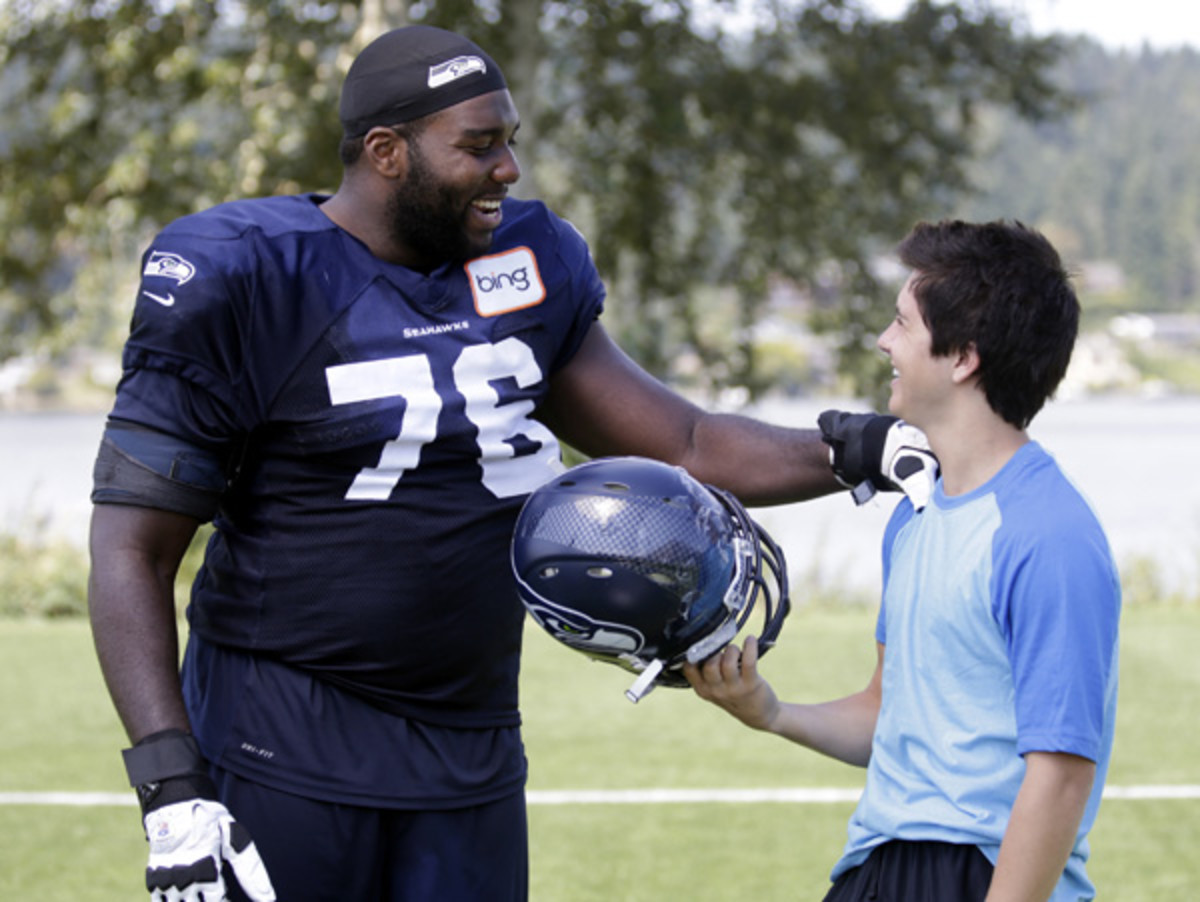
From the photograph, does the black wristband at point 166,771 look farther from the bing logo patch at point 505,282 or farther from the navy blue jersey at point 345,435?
the bing logo patch at point 505,282

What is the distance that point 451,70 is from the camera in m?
3.22

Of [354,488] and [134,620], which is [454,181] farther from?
[134,620]

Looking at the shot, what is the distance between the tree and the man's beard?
12.1 m

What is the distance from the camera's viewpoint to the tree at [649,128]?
15516mm

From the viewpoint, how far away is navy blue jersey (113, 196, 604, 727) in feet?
9.89

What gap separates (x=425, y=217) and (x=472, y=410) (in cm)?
40

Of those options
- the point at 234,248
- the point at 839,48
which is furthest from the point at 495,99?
the point at 839,48

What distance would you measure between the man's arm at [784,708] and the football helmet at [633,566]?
0.14 ft

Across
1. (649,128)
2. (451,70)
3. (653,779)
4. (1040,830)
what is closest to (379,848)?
(1040,830)

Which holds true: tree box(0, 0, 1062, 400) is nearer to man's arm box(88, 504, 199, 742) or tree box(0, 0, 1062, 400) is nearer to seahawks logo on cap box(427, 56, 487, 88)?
seahawks logo on cap box(427, 56, 487, 88)

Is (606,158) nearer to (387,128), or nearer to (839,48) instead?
(839,48)

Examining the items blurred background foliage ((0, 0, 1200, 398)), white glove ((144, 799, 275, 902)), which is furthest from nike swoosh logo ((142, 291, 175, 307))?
blurred background foliage ((0, 0, 1200, 398))

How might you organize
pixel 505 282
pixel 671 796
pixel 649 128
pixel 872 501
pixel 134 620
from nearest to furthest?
1. pixel 134 620
2. pixel 505 282
3. pixel 872 501
4. pixel 671 796
5. pixel 649 128

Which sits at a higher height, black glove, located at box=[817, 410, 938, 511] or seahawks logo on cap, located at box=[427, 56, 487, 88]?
seahawks logo on cap, located at box=[427, 56, 487, 88]
